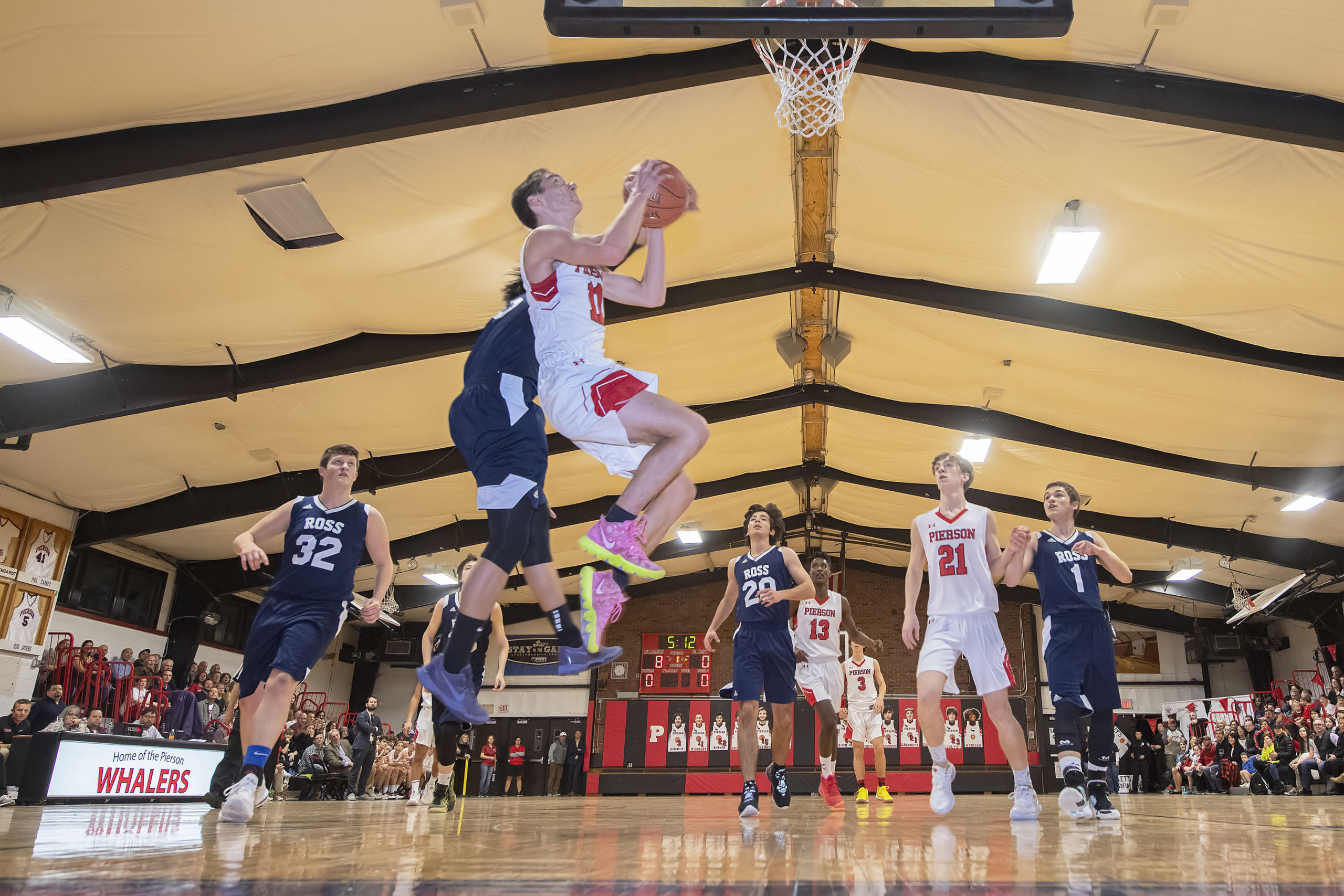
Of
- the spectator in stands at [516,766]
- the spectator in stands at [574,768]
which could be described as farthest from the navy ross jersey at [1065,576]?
the spectator in stands at [516,766]

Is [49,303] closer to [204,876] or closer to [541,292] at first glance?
[541,292]

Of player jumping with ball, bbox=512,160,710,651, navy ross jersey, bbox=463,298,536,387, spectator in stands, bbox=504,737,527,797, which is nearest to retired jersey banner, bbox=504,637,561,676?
spectator in stands, bbox=504,737,527,797

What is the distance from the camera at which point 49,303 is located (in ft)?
27.0

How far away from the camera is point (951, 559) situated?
204 inches

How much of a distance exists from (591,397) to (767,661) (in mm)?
3247

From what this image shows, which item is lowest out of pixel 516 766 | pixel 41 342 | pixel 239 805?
pixel 516 766

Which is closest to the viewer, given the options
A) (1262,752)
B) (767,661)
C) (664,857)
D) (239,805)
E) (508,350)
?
(664,857)

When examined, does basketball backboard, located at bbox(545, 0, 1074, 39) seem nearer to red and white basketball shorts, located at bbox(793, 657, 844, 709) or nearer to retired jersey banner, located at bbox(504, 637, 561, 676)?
red and white basketball shorts, located at bbox(793, 657, 844, 709)

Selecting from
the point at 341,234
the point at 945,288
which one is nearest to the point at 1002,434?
the point at 945,288

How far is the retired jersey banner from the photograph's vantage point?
80.5 ft

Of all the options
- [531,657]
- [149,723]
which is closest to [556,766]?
[531,657]

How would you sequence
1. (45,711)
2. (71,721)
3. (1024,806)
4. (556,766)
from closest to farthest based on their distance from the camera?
(1024,806) < (71,721) < (45,711) < (556,766)

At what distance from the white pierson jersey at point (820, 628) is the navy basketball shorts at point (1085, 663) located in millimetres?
3132

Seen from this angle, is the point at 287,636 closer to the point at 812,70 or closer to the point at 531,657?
the point at 812,70
